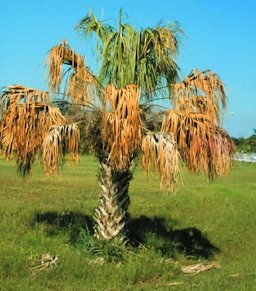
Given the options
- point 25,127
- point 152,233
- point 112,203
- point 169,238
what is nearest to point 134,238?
point 152,233

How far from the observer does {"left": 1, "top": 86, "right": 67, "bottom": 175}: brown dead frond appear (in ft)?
37.0

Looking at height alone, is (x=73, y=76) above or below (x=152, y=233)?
above

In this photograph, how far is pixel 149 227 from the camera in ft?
53.9

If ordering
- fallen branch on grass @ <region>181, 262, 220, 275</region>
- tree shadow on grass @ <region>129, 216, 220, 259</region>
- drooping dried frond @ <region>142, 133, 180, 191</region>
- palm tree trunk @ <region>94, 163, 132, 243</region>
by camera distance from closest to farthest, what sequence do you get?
drooping dried frond @ <region>142, 133, 180, 191</region>, fallen branch on grass @ <region>181, 262, 220, 275</region>, palm tree trunk @ <region>94, 163, 132, 243</region>, tree shadow on grass @ <region>129, 216, 220, 259</region>

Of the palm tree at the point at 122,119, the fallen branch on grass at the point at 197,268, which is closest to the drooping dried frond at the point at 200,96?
the palm tree at the point at 122,119

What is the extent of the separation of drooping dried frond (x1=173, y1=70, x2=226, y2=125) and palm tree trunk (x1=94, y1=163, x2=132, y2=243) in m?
1.69

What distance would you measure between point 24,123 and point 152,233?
530 centimetres

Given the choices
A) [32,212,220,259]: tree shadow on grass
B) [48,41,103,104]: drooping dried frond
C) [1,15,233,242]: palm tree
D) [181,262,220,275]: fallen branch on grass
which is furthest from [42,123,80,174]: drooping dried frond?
[181,262,220,275]: fallen branch on grass

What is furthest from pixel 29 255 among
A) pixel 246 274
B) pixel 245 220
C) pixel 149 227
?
pixel 245 220

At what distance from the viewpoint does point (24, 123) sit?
11289mm

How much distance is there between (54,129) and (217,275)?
3.63m

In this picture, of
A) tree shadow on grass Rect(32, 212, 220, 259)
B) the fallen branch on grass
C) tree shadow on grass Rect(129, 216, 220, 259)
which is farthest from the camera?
tree shadow on grass Rect(129, 216, 220, 259)

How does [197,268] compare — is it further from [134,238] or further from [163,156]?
[134,238]

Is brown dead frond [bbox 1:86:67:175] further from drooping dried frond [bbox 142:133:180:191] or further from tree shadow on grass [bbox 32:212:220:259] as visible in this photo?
tree shadow on grass [bbox 32:212:220:259]
